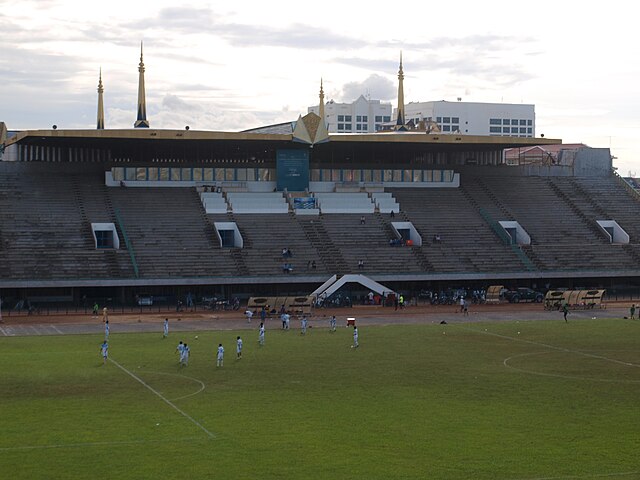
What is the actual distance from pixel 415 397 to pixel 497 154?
89673 mm

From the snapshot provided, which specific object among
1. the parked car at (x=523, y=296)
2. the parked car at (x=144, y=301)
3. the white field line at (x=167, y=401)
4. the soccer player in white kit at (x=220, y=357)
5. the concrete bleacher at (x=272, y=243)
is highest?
the concrete bleacher at (x=272, y=243)

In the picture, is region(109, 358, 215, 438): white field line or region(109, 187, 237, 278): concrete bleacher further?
region(109, 187, 237, 278): concrete bleacher

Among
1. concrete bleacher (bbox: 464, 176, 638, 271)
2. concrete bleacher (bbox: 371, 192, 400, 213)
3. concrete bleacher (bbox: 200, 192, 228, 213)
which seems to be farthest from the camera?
concrete bleacher (bbox: 371, 192, 400, 213)

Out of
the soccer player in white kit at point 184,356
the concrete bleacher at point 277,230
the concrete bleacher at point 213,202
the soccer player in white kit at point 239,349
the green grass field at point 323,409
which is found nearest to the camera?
the green grass field at point 323,409

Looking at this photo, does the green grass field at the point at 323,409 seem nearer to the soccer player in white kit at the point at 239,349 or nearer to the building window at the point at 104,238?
the soccer player in white kit at the point at 239,349

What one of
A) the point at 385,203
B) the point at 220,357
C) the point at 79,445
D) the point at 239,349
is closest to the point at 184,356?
the point at 220,357

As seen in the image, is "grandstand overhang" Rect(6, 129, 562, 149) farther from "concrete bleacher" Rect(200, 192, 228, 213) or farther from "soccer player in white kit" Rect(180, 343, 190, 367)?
"soccer player in white kit" Rect(180, 343, 190, 367)

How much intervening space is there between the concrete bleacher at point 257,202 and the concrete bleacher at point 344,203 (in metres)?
4.36

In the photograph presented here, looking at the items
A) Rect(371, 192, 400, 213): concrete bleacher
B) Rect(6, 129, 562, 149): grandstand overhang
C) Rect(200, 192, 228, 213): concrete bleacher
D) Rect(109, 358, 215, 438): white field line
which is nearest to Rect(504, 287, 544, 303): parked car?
Rect(371, 192, 400, 213): concrete bleacher

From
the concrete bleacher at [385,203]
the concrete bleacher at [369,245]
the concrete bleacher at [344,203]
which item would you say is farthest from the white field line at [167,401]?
the concrete bleacher at [385,203]

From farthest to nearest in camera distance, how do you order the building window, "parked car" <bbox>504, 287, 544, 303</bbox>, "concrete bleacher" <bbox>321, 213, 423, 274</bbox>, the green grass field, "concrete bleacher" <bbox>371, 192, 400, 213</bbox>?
"concrete bleacher" <bbox>371, 192, 400, 213</bbox> < "concrete bleacher" <bbox>321, 213, 423, 274</bbox> < the building window < "parked car" <bbox>504, 287, 544, 303</bbox> < the green grass field

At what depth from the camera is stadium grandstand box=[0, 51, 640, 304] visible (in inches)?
3996

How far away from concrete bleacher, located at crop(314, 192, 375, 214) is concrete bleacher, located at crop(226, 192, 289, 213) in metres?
4.36

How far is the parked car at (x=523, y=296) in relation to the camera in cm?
10538
